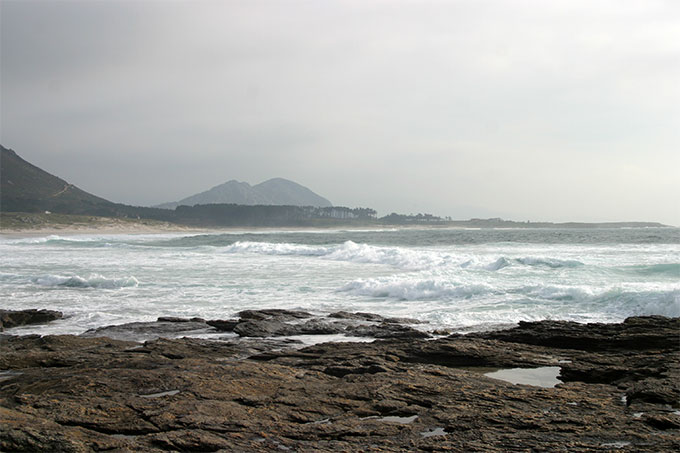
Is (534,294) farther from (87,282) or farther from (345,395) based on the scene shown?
(87,282)

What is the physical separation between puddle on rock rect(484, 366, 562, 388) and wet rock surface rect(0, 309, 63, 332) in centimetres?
1091

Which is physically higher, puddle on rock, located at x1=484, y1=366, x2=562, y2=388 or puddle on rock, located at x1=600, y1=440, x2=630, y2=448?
puddle on rock, located at x1=600, y1=440, x2=630, y2=448

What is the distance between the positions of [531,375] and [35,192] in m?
149

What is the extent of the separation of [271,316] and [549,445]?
853cm

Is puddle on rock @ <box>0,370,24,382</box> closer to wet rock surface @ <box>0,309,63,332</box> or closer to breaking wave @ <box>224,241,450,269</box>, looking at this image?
wet rock surface @ <box>0,309,63,332</box>

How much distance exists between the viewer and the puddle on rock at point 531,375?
23.1 ft

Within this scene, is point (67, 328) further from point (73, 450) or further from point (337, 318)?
point (73, 450)

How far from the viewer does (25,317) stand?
12.3 m

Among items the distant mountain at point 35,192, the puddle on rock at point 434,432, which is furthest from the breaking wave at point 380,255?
the distant mountain at point 35,192

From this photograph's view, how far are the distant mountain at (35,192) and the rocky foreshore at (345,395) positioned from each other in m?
112

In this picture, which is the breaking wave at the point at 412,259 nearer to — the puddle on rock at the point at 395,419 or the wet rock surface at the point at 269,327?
the wet rock surface at the point at 269,327

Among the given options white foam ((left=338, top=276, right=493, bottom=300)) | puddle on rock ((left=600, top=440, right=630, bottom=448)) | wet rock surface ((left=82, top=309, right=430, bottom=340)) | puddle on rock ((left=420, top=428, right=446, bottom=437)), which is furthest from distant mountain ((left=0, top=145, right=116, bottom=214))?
puddle on rock ((left=600, top=440, right=630, bottom=448))

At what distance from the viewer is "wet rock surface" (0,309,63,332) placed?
1198cm

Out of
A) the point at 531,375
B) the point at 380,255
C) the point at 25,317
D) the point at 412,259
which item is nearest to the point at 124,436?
the point at 531,375
